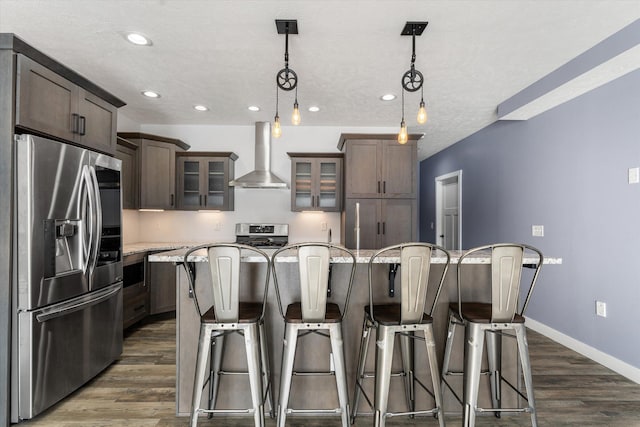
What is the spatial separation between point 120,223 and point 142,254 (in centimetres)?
100

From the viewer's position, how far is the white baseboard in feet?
8.63

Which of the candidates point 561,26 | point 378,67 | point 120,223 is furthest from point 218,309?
point 561,26

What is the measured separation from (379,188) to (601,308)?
2437mm

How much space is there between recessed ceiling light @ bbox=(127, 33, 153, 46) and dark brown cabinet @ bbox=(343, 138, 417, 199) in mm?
2414

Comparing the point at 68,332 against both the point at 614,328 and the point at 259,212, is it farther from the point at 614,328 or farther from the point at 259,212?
the point at 614,328

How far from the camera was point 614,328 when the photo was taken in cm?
280

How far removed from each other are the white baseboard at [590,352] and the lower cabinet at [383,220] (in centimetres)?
169

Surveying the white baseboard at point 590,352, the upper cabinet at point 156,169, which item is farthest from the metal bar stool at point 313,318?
the upper cabinet at point 156,169

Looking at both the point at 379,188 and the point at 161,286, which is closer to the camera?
the point at 161,286

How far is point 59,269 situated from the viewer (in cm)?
215

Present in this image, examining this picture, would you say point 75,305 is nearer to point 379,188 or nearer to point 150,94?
point 150,94

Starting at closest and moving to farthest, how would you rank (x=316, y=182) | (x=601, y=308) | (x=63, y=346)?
(x=63, y=346), (x=601, y=308), (x=316, y=182)

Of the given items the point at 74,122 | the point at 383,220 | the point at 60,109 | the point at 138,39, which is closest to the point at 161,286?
the point at 74,122

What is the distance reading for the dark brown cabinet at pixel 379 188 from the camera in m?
4.20
